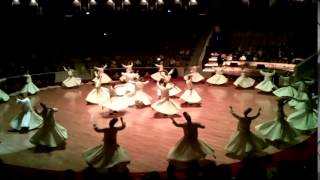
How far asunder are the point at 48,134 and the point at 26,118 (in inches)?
77.7

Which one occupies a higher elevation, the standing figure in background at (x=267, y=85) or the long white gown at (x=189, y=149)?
the standing figure in background at (x=267, y=85)

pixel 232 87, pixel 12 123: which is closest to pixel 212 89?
pixel 232 87

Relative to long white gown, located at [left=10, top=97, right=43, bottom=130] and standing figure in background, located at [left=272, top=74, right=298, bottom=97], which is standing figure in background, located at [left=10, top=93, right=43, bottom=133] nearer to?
long white gown, located at [left=10, top=97, right=43, bottom=130]

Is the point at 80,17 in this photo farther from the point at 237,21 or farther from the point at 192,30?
the point at 237,21

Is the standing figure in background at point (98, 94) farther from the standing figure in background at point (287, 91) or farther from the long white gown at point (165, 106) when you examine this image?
the standing figure in background at point (287, 91)

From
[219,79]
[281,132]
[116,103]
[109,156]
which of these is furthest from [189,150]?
[219,79]

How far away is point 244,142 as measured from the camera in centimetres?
914

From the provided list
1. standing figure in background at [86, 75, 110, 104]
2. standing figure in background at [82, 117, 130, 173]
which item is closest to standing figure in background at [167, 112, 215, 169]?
standing figure in background at [82, 117, 130, 173]

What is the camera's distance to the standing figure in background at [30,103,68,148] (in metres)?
9.78

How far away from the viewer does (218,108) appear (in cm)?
1418

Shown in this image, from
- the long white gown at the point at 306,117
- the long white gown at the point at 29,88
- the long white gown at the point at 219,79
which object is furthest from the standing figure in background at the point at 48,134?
the long white gown at the point at 219,79

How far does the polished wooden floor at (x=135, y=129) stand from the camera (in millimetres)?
9320

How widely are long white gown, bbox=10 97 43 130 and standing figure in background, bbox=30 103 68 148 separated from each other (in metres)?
1.78

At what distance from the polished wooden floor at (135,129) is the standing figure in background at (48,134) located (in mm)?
207
